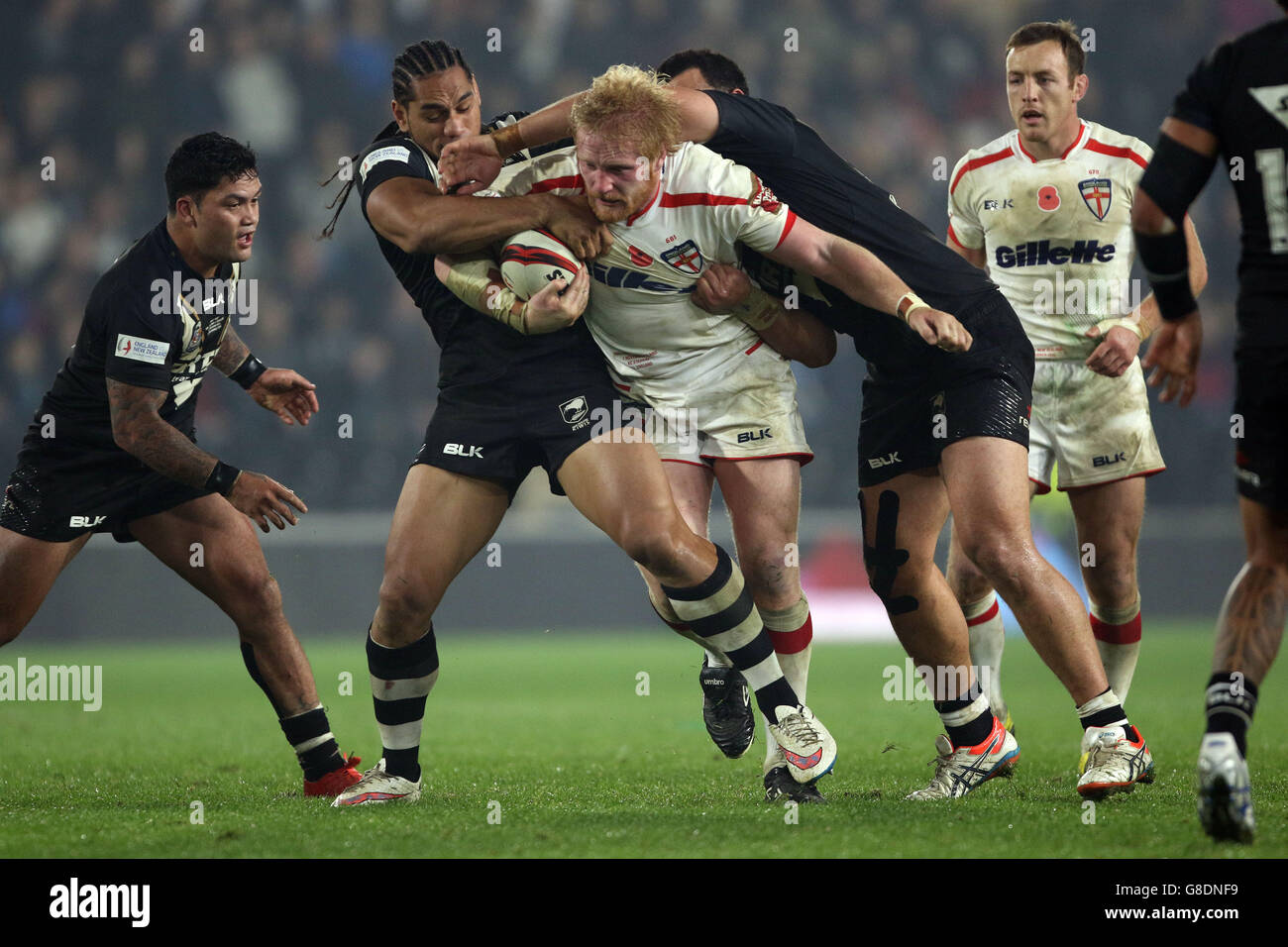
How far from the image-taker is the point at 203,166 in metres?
5.39

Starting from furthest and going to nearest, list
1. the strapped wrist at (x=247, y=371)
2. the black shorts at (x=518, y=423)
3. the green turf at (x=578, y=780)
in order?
the strapped wrist at (x=247, y=371)
the black shorts at (x=518, y=423)
the green turf at (x=578, y=780)

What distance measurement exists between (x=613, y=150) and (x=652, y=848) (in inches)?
84.7

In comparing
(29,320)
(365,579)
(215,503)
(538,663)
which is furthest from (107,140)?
(215,503)

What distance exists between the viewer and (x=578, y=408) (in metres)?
4.86

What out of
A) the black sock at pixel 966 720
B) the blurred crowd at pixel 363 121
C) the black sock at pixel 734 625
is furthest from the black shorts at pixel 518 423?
the blurred crowd at pixel 363 121

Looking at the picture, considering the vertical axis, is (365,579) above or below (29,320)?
below

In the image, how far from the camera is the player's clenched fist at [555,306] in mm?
4590

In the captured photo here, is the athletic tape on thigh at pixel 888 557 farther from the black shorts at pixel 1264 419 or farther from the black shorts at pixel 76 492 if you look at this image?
the black shorts at pixel 76 492

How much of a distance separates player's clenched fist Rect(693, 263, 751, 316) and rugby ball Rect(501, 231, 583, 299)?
21.3 inches

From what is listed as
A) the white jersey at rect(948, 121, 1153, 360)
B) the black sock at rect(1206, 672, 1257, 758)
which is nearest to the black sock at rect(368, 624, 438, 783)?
the black sock at rect(1206, 672, 1257, 758)

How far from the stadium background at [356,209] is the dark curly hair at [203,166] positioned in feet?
23.5

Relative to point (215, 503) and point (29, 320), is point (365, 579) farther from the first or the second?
point (215, 503)

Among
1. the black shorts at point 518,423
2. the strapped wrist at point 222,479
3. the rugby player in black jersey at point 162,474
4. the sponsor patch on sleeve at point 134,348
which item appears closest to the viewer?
the black shorts at point 518,423

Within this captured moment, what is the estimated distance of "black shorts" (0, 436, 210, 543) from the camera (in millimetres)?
5371
